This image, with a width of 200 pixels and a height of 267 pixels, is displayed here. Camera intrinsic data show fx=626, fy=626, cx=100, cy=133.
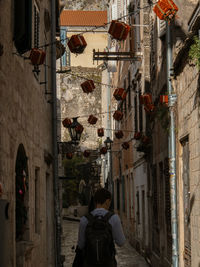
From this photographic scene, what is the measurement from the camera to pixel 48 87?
15.8 meters

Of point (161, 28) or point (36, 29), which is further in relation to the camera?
point (161, 28)

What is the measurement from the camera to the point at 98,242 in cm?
644

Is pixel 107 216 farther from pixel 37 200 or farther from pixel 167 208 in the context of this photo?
pixel 167 208

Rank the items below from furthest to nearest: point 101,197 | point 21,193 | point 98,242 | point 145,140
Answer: point 145,140 → point 21,193 → point 101,197 → point 98,242

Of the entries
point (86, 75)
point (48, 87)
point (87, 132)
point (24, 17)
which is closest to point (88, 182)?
point (87, 132)

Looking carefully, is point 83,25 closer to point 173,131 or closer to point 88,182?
point 88,182

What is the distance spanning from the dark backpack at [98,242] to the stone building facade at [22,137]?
1.17 meters

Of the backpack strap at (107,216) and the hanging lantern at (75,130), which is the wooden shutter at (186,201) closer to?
the backpack strap at (107,216)

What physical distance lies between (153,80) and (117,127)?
16.8 meters

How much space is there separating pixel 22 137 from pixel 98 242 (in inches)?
152

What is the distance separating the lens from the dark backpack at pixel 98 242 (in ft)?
21.2

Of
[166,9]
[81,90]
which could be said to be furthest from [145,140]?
[81,90]

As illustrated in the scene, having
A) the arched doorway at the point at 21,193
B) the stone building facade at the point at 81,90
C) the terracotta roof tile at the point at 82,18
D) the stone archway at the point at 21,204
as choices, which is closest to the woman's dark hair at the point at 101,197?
the stone archway at the point at 21,204

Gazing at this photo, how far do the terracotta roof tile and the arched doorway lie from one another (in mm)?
52665
